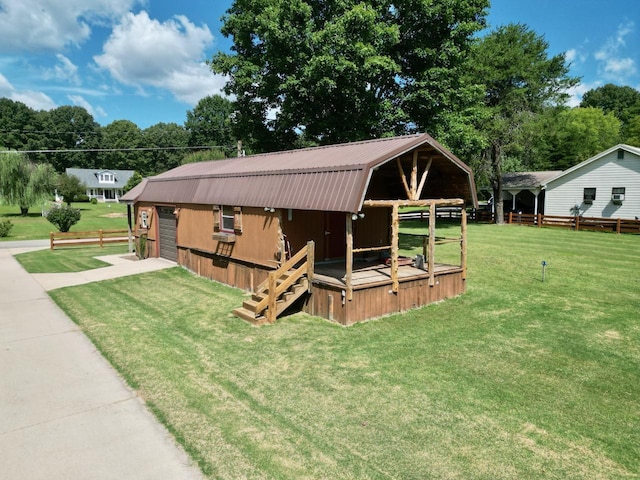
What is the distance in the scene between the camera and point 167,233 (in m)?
17.3

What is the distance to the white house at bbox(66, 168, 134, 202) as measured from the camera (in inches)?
2542

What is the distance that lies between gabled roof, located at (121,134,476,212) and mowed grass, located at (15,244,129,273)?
16.3ft

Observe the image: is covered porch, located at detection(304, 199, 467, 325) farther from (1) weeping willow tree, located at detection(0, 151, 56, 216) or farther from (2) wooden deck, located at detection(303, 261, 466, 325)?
(1) weeping willow tree, located at detection(0, 151, 56, 216)

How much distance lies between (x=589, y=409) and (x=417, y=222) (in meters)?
26.8

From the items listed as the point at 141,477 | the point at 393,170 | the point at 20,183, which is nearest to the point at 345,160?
the point at 393,170

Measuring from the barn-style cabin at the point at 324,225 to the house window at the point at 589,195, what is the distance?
21506 millimetres

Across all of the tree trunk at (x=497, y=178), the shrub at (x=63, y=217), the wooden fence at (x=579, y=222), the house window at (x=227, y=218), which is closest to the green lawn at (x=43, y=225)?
the shrub at (x=63, y=217)

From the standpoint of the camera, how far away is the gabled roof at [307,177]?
8.90 metres

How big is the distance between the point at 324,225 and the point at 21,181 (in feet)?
117

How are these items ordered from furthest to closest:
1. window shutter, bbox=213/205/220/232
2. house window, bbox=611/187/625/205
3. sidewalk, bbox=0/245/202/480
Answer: house window, bbox=611/187/625/205
window shutter, bbox=213/205/220/232
sidewalk, bbox=0/245/202/480

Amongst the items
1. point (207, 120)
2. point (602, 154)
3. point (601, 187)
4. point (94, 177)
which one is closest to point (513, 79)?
point (602, 154)

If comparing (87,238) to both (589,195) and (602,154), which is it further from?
(602,154)

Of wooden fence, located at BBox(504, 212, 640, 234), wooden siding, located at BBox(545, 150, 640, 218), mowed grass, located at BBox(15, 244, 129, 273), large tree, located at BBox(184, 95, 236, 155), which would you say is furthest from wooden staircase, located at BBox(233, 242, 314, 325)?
large tree, located at BBox(184, 95, 236, 155)

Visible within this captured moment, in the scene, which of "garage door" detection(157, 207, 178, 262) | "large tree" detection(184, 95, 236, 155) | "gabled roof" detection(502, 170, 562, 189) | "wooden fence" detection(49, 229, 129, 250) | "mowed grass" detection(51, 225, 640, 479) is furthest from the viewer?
"large tree" detection(184, 95, 236, 155)
